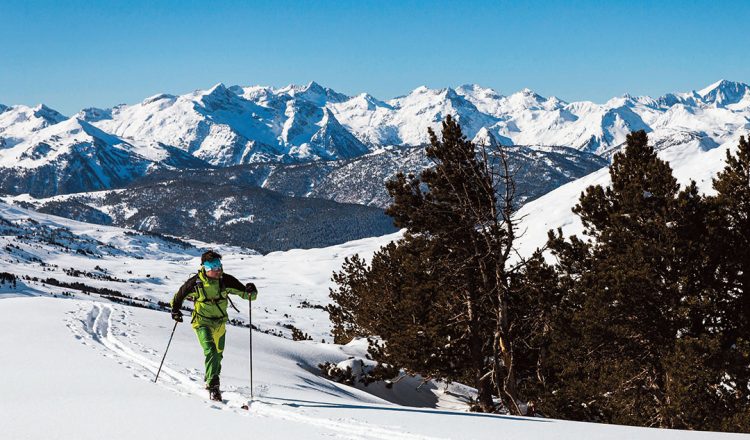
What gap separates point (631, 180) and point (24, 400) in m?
16.8

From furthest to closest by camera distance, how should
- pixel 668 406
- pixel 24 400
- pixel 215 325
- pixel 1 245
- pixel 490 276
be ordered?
pixel 1 245 < pixel 490 276 < pixel 668 406 < pixel 215 325 < pixel 24 400

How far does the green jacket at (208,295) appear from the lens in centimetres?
1102

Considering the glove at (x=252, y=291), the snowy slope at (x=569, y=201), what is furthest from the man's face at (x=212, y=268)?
the snowy slope at (x=569, y=201)

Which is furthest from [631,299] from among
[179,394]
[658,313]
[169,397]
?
[169,397]

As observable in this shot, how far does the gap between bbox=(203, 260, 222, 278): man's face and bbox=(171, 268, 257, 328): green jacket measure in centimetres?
10

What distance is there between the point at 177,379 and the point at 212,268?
2477 millimetres

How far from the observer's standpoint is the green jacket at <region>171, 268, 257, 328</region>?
11016 millimetres

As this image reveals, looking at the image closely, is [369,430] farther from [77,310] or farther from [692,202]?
[77,310]

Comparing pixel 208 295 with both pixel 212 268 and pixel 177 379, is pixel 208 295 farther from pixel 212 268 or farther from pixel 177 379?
pixel 177 379

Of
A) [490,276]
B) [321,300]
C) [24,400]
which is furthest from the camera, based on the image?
[321,300]

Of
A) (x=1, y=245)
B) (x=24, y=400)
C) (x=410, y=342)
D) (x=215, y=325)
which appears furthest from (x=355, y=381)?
(x=1, y=245)

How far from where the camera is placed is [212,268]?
11.1 m

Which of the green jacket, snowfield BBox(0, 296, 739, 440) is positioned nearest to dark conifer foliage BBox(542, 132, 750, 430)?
snowfield BBox(0, 296, 739, 440)

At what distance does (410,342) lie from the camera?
21.7 metres
